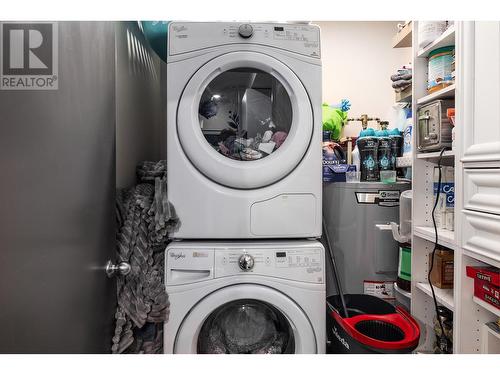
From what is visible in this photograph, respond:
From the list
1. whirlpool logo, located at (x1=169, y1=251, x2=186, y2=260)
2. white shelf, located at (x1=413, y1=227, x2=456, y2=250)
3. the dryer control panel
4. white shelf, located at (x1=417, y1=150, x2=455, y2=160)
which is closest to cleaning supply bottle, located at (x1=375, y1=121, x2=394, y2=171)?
white shelf, located at (x1=417, y1=150, x2=455, y2=160)

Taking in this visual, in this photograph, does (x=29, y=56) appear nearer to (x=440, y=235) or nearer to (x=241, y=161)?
(x=241, y=161)

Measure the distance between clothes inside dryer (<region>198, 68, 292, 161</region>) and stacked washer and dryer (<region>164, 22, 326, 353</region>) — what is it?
0.10m

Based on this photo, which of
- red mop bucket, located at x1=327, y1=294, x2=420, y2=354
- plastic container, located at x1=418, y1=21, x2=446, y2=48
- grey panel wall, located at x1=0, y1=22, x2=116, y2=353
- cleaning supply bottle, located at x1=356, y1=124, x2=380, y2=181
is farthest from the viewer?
cleaning supply bottle, located at x1=356, y1=124, x2=380, y2=181

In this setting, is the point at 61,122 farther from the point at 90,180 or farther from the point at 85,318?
the point at 85,318

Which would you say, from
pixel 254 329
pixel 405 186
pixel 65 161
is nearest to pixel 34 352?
pixel 65 161

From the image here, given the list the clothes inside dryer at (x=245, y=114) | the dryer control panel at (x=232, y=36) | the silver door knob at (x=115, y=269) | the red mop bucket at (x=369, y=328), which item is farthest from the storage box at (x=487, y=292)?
the silver door knob at (x=115, y=269)

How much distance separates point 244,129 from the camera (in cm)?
149

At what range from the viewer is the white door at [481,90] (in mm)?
964

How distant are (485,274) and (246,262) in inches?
32.9

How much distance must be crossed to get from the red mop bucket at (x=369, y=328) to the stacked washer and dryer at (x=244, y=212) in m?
0.11

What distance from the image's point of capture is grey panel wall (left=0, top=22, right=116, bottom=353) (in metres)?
0.56

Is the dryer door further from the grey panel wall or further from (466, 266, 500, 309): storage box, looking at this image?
(466, 266, 500, 309): storage box

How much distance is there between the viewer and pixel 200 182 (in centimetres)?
127
